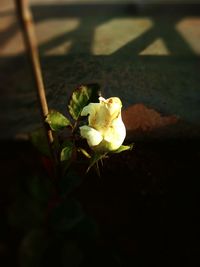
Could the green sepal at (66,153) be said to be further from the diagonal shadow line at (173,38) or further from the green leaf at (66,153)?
the diagonal shadow line at (173,38)

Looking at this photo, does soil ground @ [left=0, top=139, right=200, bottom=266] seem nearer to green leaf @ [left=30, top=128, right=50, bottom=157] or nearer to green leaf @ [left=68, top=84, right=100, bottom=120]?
green leaf @ [left=30, top=128, right=50, bottom=157]

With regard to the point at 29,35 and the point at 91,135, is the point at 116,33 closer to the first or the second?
the point at 91,135

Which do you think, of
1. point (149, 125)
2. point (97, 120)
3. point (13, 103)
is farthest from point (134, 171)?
point (13, 103)

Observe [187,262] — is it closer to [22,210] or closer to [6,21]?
[22,210]

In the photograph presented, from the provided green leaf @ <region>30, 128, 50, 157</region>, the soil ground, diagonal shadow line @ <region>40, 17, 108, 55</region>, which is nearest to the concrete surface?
diagonal shadow line @ <region>40, 17, 108, 55</region>

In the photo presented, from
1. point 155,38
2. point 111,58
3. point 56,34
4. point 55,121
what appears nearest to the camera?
point 55,121

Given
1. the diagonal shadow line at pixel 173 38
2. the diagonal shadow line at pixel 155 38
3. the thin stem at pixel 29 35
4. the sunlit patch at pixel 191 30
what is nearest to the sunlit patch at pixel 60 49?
the diagonal shadow line at pixel 155 38

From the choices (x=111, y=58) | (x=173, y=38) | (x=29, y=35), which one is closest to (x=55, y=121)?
(x=29, y=35)
